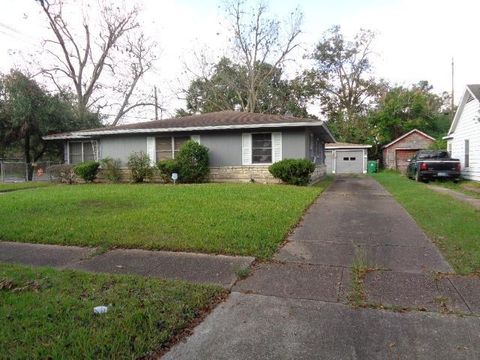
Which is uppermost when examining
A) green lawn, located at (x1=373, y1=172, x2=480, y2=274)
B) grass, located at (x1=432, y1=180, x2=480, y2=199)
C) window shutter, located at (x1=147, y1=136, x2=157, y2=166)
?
window shutter, located at (x1=147, y1=136, x2=157, y2=166)

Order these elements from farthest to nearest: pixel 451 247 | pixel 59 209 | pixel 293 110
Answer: pixel 293 110 < pixel 59 209 < pixel 451 247

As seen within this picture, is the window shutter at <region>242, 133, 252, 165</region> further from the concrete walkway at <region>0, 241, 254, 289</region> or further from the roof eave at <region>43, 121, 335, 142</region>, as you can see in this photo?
the concrete walkway at <region>0, 241, 254, 289</region>

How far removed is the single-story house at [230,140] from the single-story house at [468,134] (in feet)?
21.5

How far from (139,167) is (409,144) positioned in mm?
26166

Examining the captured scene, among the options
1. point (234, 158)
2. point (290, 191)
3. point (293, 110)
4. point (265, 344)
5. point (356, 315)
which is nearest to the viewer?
point (265, 344)

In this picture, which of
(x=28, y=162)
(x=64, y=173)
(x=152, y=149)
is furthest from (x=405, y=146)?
(x=28, y=162)

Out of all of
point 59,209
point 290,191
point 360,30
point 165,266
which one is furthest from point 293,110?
point 165,266

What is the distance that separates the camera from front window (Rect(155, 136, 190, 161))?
17.1m

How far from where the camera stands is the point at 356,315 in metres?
3.35

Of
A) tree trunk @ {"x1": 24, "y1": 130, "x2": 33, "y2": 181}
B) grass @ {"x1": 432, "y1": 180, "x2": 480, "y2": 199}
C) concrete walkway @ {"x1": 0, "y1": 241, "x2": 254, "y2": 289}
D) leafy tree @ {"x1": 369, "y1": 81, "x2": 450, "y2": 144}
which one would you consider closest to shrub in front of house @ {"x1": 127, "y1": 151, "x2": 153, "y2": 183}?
tree trunk @ {"x1": 24, "y1": 130, "x2": 33, "y2": 181}

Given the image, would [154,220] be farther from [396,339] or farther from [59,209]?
[396,339]

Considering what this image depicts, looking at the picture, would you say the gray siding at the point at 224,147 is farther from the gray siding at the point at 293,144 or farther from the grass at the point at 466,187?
the grass at the point at 466,187

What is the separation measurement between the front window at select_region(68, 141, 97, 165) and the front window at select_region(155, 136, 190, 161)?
14.4 feet

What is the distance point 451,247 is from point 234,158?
1145 centimetres
